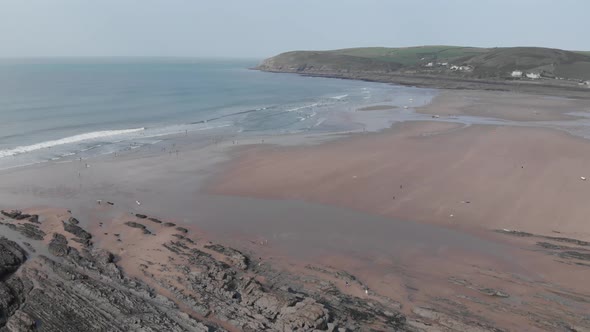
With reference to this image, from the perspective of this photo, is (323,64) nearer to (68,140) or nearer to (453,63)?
(453,63)

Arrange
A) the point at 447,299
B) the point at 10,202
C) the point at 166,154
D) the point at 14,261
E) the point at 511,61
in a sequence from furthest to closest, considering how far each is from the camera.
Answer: the point at 511,61
the point at 166,154
the point at 10,202
the point at 14,261
the point at 447,299

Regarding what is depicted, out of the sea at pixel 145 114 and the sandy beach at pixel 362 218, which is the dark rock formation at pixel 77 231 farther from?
the sea at pixel 145 114

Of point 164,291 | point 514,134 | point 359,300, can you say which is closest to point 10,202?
point 164,291

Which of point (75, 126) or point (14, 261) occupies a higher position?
point (75, 126)

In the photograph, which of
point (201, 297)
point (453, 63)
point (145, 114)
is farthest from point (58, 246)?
point (453, 63)

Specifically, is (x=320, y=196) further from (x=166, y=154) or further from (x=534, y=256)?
(x=166, y=154)

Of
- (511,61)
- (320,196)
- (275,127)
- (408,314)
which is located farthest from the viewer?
(511,61)

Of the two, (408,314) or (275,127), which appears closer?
(408,314)
